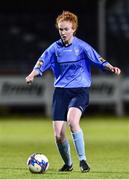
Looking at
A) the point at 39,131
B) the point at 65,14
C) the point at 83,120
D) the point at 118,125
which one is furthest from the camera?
the point at 83,120

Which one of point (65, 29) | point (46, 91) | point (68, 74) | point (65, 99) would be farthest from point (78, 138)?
point (46, 91)

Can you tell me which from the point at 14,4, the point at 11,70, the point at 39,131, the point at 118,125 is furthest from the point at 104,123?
the point at 14,4

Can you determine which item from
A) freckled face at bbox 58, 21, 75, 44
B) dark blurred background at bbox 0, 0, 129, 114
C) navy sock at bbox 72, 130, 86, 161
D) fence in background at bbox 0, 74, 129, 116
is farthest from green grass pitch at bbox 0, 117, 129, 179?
dark blurred background at bbox 0, 0, 129, 114

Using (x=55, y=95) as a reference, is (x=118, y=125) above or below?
below

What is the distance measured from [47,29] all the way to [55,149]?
659 inches

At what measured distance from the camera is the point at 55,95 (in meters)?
12.8

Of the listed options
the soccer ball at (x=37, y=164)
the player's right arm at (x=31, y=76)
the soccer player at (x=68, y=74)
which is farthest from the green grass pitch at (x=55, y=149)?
the player's right arm at (x=31, y=76)

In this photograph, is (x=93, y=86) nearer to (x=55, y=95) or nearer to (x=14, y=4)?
(x=14, y=4)

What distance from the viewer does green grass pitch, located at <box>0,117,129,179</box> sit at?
41.2ft

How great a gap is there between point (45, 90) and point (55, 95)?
1616 centimetres

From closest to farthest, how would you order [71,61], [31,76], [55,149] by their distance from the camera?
1. [31,76]
2. [71,61]
3. [55,149]

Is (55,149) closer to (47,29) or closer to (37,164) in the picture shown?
(37,164)

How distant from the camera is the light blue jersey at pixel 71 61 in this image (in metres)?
12.7

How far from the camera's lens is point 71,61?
12.7 metres
